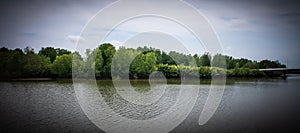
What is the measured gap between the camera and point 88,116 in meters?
12.7

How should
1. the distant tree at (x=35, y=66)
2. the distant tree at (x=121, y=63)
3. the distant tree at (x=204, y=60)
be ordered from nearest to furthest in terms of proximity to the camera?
the distant tree at (x=121, y=63) < the distant tree at (x=35, y=66) < the distant tree at (x=204, y=60)

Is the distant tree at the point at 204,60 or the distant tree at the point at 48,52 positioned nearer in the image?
the distant tree at the point at 48,52

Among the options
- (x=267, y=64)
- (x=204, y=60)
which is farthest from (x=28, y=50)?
(x=267, y=64)

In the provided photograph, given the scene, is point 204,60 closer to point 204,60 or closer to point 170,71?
point 204,60

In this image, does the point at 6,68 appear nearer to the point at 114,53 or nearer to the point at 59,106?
the point at 114,53

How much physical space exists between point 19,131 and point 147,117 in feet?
18.8

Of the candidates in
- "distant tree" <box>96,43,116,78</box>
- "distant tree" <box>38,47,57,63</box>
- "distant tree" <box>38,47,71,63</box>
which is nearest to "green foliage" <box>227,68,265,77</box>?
"distant tree" <box>96,43,116,78</box>

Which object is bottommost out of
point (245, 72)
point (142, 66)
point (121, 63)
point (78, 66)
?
point (245, 72)

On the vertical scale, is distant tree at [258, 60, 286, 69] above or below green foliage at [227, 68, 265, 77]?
above

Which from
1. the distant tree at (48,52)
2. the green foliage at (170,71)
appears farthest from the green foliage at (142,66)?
the distant tree at (48,52)

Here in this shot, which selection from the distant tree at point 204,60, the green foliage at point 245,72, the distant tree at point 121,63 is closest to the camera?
the distant tree at point 121,63

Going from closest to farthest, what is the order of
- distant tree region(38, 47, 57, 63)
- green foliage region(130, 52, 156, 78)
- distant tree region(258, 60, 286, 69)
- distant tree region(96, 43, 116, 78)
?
distant tree region(96, 43, 116, 78) → green foliage region(130, 52, 156, 78) → distant tree region(38, 47, 57, 63) → distant tree region(258, 60, 286, 69)

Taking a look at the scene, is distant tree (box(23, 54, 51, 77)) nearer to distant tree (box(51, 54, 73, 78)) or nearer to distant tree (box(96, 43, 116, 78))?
distant tree (box(51, 54, 73, 78))

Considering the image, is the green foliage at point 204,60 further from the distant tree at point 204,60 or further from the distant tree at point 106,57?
the distant tree at point 106,57
